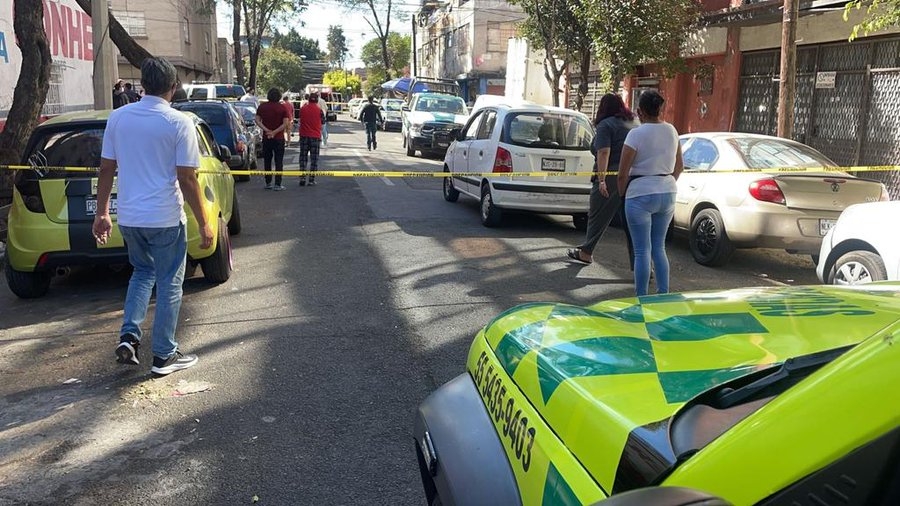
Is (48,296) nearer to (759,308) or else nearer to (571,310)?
(571,310)

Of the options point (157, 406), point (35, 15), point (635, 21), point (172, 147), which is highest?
point (635, 21)

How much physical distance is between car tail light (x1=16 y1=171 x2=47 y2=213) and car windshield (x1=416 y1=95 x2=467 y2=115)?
→ 17.7m

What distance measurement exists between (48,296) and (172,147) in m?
3.13

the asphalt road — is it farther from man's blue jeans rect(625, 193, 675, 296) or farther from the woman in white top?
the woman in white top

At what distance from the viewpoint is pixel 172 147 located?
14.7ft

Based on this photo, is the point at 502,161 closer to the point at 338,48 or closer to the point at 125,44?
the point at 125,44

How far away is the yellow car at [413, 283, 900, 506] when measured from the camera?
3.81 feet

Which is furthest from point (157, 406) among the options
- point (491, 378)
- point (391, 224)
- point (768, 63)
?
point (768, 63)

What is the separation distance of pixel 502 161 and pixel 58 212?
5.21m

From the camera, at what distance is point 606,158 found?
23.5 ft

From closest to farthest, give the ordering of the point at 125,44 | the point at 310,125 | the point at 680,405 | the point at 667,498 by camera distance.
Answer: the point at 667,498 → the point at 680,405 → the point at 310,125 → the point at 125,44

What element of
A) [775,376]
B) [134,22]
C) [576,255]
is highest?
[134,22]

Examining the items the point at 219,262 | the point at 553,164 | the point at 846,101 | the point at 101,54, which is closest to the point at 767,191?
the point at 553,164

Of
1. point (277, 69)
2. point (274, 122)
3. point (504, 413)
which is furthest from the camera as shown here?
point (277, 69)
